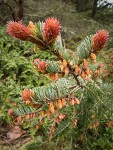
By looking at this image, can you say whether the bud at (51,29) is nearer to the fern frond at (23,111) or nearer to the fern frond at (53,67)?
the fern frond at (53,67)

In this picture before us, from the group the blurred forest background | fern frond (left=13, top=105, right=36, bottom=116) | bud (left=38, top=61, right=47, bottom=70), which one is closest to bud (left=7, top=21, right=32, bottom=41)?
bud (left=38, top=61, right=47, bottom=70)

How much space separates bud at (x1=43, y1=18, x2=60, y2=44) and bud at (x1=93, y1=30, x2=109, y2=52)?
0.86ft

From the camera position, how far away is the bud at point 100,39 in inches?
75.3

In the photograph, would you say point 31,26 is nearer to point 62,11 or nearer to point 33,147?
Answer: point 33,147

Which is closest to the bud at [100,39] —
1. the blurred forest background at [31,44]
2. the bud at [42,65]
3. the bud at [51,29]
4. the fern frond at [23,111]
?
the bud at [51,29]

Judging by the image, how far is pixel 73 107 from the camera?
2629mm

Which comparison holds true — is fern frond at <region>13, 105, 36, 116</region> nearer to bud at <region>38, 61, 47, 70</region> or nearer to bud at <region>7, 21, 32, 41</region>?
bud at <region>38, 61, 47, 70</region>

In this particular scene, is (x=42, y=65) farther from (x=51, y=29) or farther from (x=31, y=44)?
(x=31, y=44)

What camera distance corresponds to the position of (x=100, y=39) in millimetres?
1924

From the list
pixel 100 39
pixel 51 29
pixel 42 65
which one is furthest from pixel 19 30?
pixel 100 39

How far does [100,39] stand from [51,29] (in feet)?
1.07

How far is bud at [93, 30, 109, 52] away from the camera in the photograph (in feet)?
6.28

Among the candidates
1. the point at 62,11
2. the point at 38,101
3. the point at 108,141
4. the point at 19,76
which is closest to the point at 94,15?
the point at 62,11

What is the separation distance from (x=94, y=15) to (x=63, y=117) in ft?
45.5
